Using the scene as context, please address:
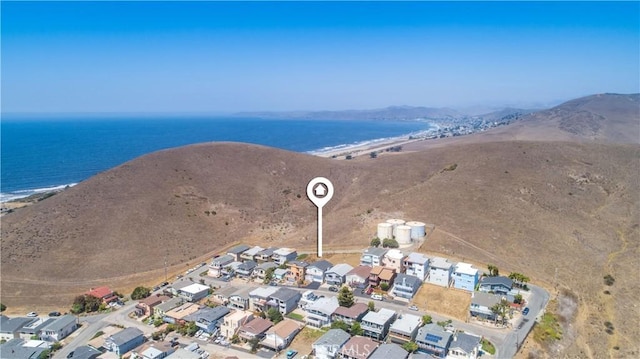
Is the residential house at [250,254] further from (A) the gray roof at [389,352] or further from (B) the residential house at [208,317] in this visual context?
(A) the gray roof at [389,352]

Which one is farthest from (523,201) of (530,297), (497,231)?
(530,297)

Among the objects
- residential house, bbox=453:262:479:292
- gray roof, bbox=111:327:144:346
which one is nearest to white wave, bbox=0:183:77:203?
gray roof, bbox=111:327:144:346

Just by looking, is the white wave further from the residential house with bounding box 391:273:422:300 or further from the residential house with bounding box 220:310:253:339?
the residential house with bounding box 391:273:422:300

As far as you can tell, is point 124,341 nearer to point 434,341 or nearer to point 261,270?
point 261,270

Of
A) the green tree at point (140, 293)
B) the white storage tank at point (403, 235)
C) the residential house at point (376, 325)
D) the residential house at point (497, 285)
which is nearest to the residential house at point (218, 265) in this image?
the green tree at point (140, 293)

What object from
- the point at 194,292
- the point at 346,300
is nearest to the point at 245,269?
the point at 194,292
